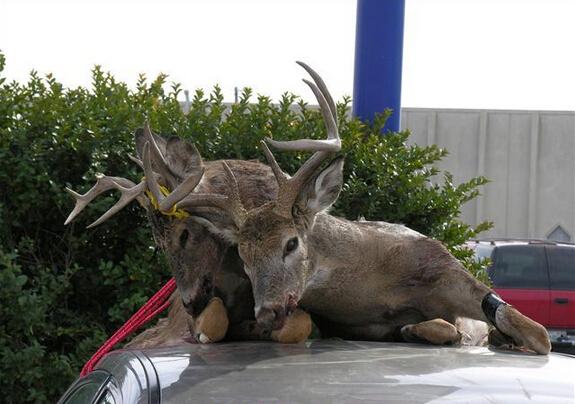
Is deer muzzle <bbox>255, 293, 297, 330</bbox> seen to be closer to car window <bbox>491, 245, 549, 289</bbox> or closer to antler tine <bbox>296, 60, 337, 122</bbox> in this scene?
antler tine <bbox>296, 60, 337, 122</bbox>

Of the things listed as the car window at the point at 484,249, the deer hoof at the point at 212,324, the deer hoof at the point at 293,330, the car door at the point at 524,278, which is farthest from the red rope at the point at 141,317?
the car window at the point at 484,249

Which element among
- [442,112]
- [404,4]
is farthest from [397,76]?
[442,112]

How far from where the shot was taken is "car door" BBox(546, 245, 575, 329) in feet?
52.1

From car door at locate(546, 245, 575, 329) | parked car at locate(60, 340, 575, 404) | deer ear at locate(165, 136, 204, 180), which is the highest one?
deer ear at locate(165, 136, 204, 180)

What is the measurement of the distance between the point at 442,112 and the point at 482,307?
690 inches

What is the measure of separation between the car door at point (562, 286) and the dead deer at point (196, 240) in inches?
430

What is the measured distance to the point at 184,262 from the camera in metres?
5.32

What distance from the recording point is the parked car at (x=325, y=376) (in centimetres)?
321

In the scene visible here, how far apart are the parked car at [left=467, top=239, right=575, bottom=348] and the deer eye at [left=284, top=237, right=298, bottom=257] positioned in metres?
11.0

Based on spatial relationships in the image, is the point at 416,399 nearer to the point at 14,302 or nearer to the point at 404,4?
the point at 14,302

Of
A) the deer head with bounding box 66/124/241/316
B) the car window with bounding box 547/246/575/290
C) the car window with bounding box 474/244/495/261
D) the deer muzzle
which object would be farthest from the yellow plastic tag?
the car window with bounding box 547/246/575/290

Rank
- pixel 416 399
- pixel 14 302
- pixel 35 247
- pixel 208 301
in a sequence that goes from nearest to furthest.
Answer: pixel 416 399
pixel 208 301
pixel 14 302
pixel 35 247

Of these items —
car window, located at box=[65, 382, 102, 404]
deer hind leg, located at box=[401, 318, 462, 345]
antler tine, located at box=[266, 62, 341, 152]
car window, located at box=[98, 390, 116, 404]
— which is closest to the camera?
car window, located at box=[98, 390, 116, 404]

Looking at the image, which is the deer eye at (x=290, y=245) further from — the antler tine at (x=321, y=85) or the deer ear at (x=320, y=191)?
the antler tine at (x=321, y=85)
